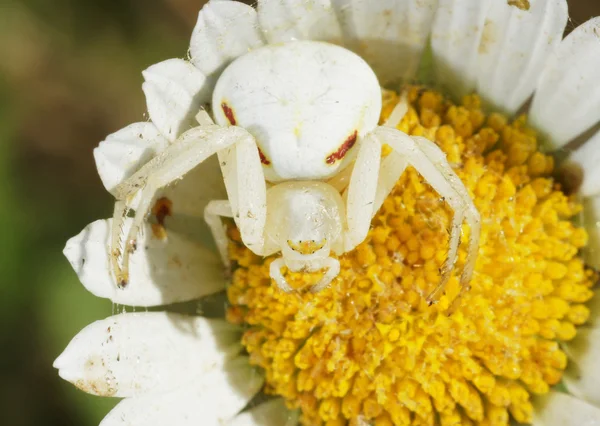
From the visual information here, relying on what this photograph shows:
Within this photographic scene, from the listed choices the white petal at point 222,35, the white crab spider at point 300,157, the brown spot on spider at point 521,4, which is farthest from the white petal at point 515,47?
the white petal at point 222,35

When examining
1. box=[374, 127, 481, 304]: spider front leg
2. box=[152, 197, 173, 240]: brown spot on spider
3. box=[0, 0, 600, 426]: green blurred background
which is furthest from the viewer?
box=[0, 0, 600, 426]: green blurred background

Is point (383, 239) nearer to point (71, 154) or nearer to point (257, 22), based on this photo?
point (257, 22)

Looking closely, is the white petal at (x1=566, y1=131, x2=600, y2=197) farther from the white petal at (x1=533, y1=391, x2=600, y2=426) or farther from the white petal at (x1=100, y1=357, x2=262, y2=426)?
the white petal at (x1=100, y1=357, x2=262, y2=426)

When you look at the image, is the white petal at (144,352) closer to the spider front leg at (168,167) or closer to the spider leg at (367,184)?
the spider front leg at (168,167)

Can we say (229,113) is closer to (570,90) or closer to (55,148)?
(570,90)

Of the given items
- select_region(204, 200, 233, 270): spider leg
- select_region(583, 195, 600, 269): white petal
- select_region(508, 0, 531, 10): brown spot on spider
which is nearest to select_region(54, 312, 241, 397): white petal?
select_region(204, 200, 233, 270): spider leg

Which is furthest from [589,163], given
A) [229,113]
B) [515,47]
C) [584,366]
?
[229,113]
